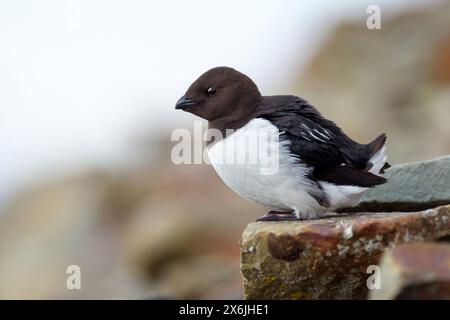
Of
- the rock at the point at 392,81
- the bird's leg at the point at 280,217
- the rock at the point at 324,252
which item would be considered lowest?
the rock at the point at 324,252

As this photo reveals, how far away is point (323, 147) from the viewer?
8.63 metres

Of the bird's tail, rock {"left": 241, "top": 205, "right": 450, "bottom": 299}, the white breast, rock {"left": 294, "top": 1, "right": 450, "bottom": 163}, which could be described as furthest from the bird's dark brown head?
rock {"left": 294, "top": 1, "right": 450, "bottom": 163}

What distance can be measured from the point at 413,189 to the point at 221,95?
2175mm

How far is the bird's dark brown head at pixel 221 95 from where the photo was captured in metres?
9.22

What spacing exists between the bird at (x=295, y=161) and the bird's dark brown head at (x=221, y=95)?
0.11 metres

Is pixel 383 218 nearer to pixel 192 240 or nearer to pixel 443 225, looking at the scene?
pixel 443 225

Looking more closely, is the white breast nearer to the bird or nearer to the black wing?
the bird

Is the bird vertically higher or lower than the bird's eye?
lower

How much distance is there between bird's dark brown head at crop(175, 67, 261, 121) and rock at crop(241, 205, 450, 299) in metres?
1.78

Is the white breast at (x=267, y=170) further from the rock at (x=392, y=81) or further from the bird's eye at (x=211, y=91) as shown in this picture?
the rock at (x=392, y=81)

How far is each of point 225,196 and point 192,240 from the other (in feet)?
6.73

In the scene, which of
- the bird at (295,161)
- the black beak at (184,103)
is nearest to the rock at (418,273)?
the bird at (295,161)

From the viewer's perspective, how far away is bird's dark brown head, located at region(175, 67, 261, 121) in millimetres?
9219
